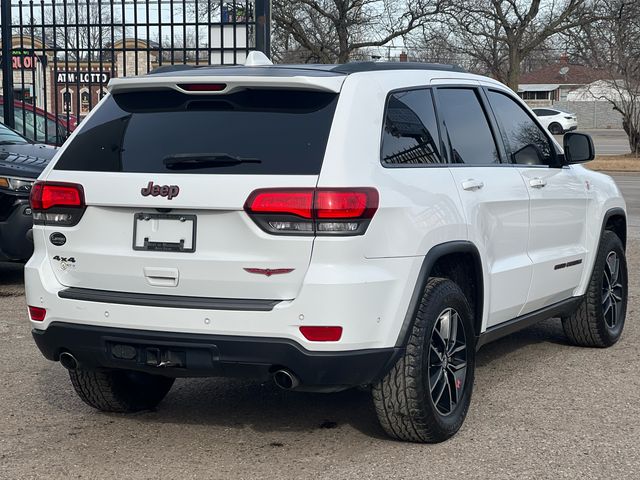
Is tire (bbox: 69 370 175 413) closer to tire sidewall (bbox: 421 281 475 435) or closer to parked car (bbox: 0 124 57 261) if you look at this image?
tire sidewall (bbox: 421 281 475 435)

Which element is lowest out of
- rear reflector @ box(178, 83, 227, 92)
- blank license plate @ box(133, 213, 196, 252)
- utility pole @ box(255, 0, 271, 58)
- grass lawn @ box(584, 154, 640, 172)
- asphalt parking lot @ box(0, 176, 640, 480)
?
asphalt parking lot @ box(0, 176, 640, 480)

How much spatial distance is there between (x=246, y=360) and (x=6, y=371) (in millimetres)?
2573

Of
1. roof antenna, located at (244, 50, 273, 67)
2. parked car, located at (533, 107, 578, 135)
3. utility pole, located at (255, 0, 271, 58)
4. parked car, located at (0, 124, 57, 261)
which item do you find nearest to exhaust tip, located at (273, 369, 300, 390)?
roof antenna, located at (244, 50, 273, 67)

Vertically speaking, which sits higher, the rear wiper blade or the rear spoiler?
the rear spoiler

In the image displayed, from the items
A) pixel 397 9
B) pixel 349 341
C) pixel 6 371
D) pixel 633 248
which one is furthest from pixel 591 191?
pixel 397 9

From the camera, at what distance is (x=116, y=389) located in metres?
5.19

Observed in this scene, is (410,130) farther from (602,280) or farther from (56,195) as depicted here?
(602,280)

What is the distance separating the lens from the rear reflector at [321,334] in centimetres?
415

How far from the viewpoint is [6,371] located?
621 cm

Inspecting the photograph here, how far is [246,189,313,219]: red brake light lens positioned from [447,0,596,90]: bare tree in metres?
26.7

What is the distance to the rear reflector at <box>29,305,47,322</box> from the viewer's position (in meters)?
4.64

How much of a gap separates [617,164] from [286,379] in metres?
25.6

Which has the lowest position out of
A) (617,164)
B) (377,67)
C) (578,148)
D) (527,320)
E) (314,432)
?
(314,432)

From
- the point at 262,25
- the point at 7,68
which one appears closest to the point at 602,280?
the point at 262,25
